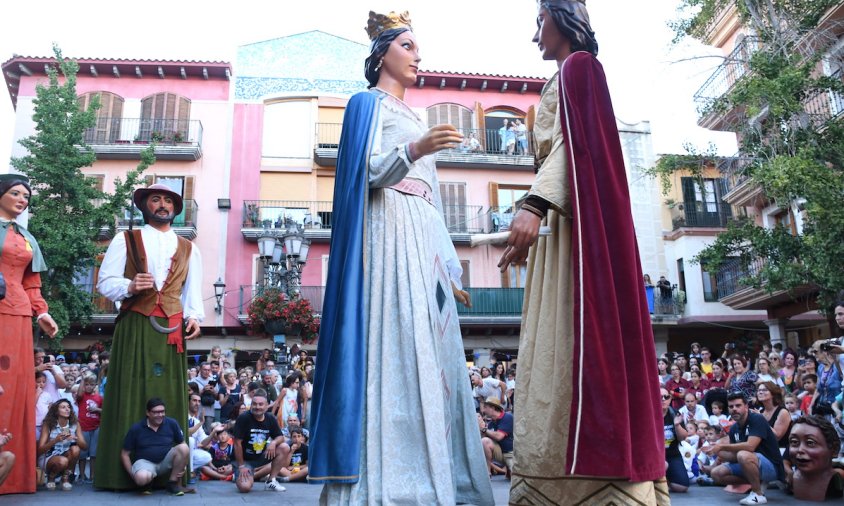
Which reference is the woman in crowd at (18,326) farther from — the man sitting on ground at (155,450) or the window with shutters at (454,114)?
the window with shutters at (454,114)

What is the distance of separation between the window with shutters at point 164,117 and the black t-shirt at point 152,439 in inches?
887

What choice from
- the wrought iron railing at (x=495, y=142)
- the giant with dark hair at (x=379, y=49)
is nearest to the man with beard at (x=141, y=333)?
the giant with dark hair at (x=379, y=49)

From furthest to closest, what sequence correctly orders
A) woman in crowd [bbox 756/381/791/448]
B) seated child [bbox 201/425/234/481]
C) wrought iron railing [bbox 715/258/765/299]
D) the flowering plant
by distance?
wrought iron railing [bbox 715/258/765/299]
the flowering plant
seated child [bbox 201/425/234/481]
woman in crowd [bbox 756/381/791/448]

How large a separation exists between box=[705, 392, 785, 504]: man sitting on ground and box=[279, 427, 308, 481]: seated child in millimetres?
4455

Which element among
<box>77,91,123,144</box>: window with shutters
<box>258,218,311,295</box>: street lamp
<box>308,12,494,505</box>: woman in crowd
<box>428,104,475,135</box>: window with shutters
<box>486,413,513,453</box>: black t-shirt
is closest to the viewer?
<box>308,12,494,505</box>: woman in crowd

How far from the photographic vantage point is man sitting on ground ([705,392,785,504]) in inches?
266

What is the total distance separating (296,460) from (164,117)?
69.6ft

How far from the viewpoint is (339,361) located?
3.38 meters

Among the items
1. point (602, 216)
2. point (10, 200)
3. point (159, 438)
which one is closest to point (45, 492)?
point (159, 438)

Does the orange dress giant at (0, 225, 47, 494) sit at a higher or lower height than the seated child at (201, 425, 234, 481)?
higher

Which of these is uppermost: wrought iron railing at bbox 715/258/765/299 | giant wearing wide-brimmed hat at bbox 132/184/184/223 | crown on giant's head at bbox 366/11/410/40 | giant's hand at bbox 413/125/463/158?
wrought iron railing at bbox 715/258/765/299

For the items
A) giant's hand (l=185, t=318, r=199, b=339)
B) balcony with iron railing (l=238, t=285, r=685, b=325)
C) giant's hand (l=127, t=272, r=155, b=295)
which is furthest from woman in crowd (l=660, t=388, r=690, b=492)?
balcony with iron railing (l=238, t=285, r=685, b=325)

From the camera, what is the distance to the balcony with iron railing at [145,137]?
2609cm

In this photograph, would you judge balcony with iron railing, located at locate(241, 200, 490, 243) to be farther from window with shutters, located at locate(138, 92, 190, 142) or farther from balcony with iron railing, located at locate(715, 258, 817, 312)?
balcony with iron railing, located at locate(715, 258, 817, 312)
